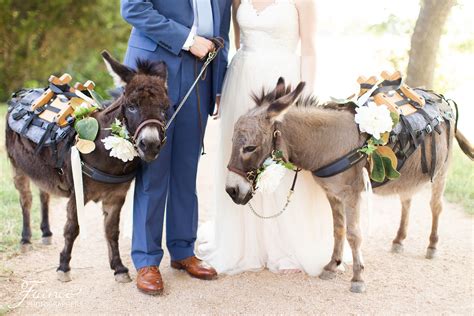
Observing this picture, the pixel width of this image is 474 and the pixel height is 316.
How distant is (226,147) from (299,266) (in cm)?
122

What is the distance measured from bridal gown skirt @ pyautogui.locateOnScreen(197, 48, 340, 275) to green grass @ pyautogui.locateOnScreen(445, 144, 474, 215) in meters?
2.70

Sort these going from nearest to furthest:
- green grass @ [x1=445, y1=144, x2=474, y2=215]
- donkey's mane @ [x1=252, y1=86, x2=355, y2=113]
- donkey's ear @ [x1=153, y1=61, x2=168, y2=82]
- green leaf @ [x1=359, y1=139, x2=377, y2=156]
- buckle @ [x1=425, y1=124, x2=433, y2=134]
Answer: donkey's ear @ [x1=153, y1=61, x2=168, y2=82] → donkey's mane @ [x1=252, y1=86, x2=355, y2=113] → green leaf @ [x1=359, y1=139, x2=377, y2=156] → buckle @ [x1=425, y1=124, x2=433, y2=134] → green grass @ [x1=445, y1=144, x2=474, y2=215]

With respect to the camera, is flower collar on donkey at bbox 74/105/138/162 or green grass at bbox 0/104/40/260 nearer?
flower collar on donkey at bbox 74/105/138/162

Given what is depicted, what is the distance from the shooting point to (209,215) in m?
6.75

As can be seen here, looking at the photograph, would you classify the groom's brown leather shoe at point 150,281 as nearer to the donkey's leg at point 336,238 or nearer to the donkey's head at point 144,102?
the donkey's head at point 144,102

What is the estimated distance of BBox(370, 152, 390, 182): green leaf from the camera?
4348mm

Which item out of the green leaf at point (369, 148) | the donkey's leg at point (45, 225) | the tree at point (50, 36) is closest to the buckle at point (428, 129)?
the green leaf at point (369, 148)

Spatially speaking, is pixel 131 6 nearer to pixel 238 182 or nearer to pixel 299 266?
pixel 238 182

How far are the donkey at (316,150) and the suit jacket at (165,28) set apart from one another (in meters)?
0.67

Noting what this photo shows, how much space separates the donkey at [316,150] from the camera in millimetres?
3953

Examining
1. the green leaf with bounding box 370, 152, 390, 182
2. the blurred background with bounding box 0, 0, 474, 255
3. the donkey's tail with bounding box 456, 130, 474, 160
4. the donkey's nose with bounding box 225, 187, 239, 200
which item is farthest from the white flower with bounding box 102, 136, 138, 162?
the donkey's tail with bounding box 456, 130, 474, 160

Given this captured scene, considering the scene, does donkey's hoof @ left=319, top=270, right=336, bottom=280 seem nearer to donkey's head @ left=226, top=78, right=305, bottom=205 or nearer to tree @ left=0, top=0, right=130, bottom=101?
donkey's head @ left=226, top=78, right=305, bottom=205

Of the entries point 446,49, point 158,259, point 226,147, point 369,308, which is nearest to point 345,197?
point 369,308

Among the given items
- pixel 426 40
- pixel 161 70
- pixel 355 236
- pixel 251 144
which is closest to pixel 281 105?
pixel 251 144
